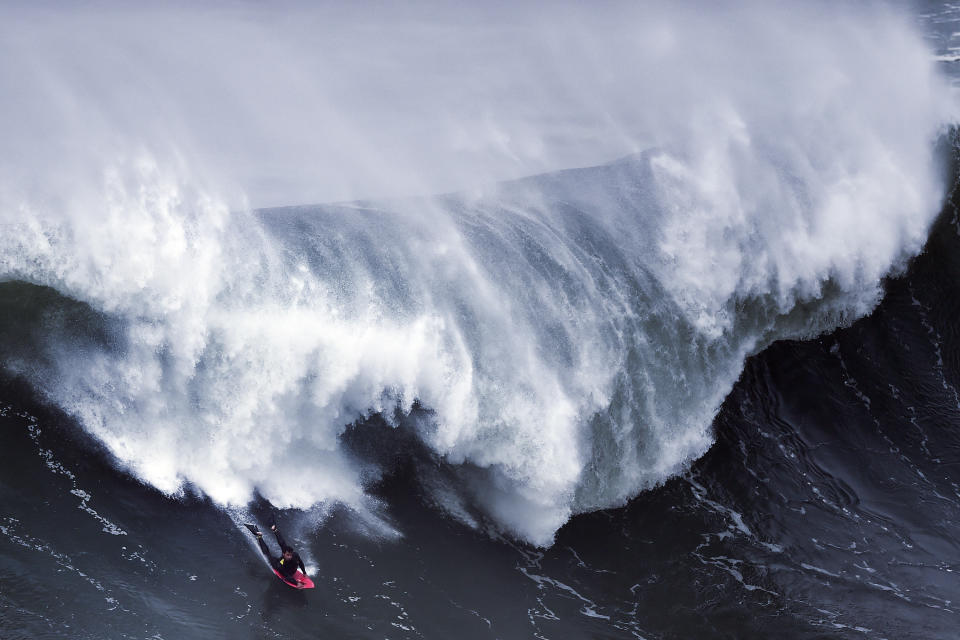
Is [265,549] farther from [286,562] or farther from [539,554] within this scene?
[539,554]

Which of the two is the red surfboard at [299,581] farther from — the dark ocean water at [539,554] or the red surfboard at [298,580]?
the dark ocean water at [539,554]

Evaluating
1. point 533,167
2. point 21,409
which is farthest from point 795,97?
point 21,409

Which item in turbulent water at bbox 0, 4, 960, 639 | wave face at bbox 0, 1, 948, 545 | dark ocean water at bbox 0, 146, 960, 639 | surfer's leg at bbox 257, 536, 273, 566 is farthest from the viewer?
wave face at bbox 0, 1, 948, 545

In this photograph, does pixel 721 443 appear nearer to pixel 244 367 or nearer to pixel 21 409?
pixel 244 367

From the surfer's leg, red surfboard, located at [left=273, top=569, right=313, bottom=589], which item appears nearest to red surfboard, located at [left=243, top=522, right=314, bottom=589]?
red surfboard, located at [left=273, top=569, right=313, bottom=589]

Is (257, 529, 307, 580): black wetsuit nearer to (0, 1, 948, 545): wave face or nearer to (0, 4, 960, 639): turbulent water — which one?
(0, 4, 960, 639): turbulent water

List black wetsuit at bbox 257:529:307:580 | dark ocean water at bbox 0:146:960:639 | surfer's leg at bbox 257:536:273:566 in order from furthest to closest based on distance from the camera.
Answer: surfer's leg at bbox 257:536:273:566 → black wetsuit at bbox 257:529:307:580 → dark ocean water at bbox 0:146:960:639
